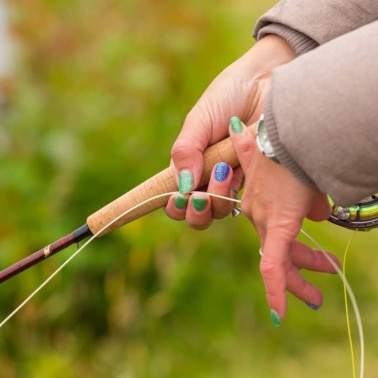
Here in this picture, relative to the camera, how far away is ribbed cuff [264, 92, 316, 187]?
981 mm

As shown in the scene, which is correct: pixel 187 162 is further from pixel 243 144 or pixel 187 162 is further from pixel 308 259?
pixel 308 259

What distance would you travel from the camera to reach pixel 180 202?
127 cm

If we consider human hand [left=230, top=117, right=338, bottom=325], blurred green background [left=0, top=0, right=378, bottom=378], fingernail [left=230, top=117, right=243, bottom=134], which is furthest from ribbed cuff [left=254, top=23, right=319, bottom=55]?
blurred green background [left=0, top=0, right=378, bottom=378]

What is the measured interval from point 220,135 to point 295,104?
396mm

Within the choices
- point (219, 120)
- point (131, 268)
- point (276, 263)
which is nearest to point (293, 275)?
point (276, 263)

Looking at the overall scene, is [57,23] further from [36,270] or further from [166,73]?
[36,270]

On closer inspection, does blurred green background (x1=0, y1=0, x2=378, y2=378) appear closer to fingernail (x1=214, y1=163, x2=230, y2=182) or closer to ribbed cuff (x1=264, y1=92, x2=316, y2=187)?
fingernail (x1=214, y1=163, x2=230, y2=182)

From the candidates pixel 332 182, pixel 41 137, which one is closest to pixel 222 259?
pixel 41 137

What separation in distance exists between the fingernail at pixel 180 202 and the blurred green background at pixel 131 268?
0.89m

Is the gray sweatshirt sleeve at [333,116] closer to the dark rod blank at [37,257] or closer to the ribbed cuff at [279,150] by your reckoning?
the ribbed cuff at [279,150]

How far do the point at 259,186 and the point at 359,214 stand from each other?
271 mm

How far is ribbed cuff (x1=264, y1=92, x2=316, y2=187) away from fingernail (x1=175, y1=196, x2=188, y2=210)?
0.30 metres

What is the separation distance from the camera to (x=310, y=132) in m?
0.95

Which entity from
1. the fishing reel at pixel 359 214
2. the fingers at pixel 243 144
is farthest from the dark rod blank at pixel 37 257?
the fishing reel at pixel 359 214
